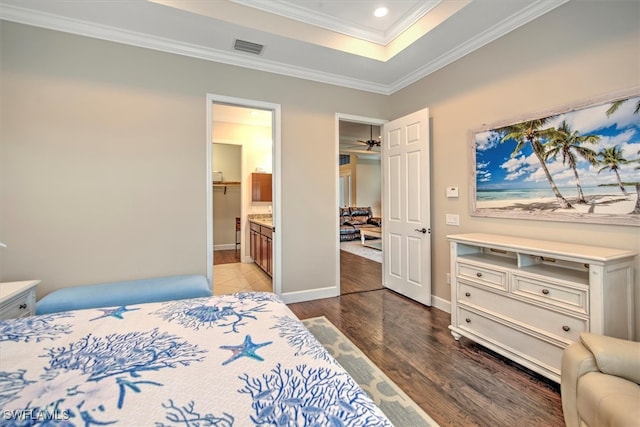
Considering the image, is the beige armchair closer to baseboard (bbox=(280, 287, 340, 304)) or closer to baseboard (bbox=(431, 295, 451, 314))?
baseboard (bbox=(431, 295, 451, 314))

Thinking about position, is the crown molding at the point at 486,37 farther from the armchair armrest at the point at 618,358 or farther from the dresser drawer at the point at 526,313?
the armchair armrest at the point at 618,358

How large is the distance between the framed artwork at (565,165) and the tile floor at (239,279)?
3.20 m

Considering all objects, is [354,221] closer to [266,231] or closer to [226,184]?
[226,184]

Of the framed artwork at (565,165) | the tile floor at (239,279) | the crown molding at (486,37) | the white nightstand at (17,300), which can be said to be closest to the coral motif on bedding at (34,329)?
the white nightstand at (17,300)

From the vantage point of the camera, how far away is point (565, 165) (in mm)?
2199

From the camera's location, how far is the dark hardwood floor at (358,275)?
13.4 ft

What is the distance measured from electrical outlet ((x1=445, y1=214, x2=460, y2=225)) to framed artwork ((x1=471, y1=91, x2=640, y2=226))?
0.27m

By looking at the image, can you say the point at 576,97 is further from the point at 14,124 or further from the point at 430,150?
the point at 14,124

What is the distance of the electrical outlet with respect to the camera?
3.08 metres

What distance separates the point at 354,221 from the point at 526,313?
7109 millimetres

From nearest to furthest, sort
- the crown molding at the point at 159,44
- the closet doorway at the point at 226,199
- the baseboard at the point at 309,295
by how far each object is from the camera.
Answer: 1. the crown molding at the point at 159,44
2. the baseboard at the point at 309,295
3. the closet doorway at the point at 226,199

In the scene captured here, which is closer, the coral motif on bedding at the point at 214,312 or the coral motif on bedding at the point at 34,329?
the coral motif on bedding at the point at 34,329

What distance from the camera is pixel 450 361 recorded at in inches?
87.1

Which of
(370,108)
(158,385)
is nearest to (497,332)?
(158,385)
